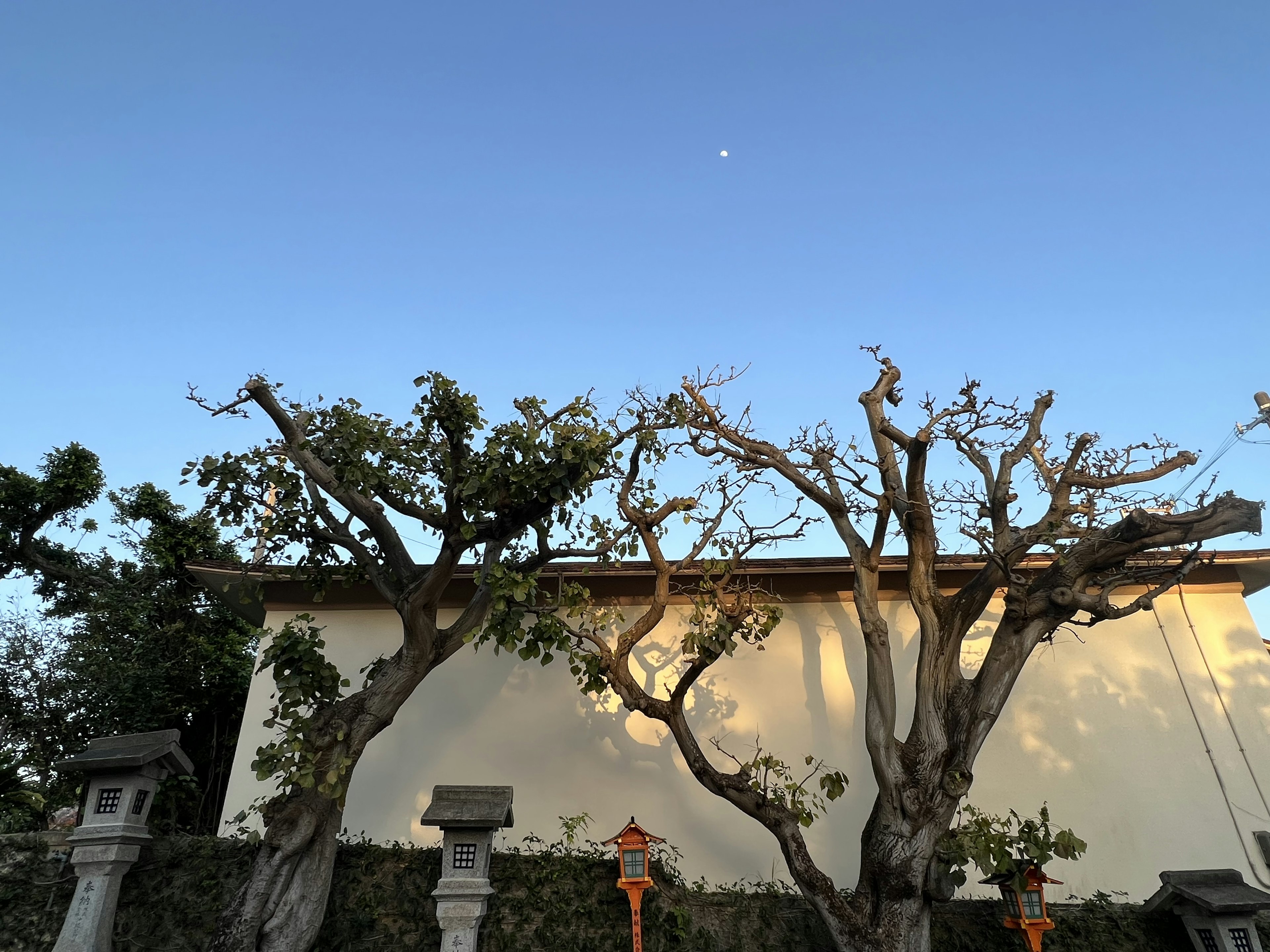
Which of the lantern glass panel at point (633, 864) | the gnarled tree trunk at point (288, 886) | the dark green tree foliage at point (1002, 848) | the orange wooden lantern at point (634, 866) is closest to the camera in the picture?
the gnarled tree trunk at point (288, 886)

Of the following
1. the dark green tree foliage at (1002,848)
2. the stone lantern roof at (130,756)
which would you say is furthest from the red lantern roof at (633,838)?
the stone lantern roof at (130,756)

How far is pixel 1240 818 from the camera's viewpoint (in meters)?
8.12

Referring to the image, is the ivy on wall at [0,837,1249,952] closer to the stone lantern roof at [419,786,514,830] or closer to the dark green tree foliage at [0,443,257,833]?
the stone lantern roof at [419,786,514,830]

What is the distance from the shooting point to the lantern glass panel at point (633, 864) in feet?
20.8

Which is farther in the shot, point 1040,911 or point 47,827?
point 47,827

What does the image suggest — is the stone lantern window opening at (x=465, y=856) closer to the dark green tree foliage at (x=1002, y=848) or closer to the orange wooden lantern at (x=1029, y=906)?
the dark green tree foliage at (x=1002, y=848)

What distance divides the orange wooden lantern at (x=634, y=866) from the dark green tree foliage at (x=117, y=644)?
6.93 m

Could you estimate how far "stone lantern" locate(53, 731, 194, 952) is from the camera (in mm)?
5938

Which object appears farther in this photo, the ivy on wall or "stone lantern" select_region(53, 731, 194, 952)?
the ivy on wall

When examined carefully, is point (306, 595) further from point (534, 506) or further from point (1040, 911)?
point (1040, 911)

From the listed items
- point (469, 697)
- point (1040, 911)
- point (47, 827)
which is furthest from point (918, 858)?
point (47, 827)

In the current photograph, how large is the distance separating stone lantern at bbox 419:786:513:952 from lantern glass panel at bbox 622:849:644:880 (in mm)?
1160

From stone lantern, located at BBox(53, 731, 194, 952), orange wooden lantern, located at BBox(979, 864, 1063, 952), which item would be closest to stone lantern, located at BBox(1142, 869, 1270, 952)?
orange wooden lantern, located at BBox(979, 864, 1063, 952)

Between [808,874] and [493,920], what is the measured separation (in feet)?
9.58
